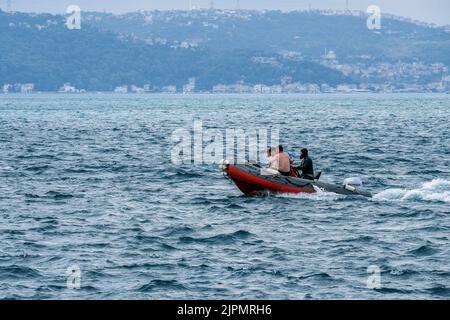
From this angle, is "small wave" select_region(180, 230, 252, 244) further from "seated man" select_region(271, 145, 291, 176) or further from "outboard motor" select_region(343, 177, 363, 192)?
"outboard motor" select_region(343, 177, 363, 192)

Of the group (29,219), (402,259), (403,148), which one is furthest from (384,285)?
(403,148)

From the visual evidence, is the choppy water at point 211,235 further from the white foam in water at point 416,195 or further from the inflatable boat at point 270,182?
the inflatable boat at point 270,182

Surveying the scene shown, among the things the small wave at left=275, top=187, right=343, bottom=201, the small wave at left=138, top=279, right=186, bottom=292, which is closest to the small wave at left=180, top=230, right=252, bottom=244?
the small wave at left=138, top=279, right=186, bottom=292

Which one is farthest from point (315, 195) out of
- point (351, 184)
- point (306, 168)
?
point (351, 184)

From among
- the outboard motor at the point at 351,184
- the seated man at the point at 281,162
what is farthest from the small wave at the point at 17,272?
the outboard motor at the point at 351,184

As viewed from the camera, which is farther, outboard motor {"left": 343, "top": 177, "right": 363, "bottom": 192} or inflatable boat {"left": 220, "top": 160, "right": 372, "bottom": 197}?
outboard motor {"left": 343, "top": 177, "right": 363, "bottom": 192}

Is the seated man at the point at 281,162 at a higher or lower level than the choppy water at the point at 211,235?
higher

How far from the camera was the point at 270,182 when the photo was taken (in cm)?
2898

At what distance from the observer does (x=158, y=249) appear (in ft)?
70.0

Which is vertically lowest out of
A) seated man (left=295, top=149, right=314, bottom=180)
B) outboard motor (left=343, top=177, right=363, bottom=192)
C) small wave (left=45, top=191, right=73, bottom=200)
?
small wave (left=45, top=191, right=73, bottom=200)

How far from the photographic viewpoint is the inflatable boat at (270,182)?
95.0 feet

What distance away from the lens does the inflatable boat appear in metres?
29.0

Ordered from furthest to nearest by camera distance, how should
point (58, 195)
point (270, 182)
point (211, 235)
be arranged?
1. point (58, 195)
2. point (270, 182)
3. point (211, 235)

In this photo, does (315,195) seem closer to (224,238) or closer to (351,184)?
(351,184)
